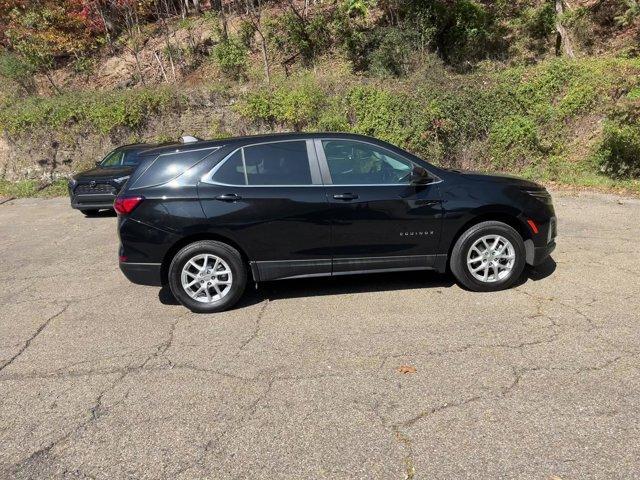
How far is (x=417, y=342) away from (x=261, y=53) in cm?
1624

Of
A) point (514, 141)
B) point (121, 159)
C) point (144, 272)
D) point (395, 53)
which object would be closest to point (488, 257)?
Answer: point (144, 272)

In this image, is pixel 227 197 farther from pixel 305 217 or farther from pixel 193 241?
pixel 305 217

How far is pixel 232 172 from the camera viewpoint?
4973 millimetres

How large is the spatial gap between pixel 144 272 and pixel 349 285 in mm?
2133

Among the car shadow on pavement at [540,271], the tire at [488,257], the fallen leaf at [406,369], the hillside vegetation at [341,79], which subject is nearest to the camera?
the fallen leaf at [406,369]

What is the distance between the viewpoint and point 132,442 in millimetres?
3082

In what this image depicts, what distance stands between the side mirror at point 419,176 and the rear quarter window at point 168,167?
6.42ft

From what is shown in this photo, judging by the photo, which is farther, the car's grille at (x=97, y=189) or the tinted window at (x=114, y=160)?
the tinted window at (x=114, y=160)

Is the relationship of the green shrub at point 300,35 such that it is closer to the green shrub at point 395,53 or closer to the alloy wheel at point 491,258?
the green shrub at point 395,53

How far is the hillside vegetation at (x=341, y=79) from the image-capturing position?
38.7 ft

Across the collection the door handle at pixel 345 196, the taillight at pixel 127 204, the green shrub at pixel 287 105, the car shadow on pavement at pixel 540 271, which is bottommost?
the car shadow on pavement at pixel 540 271

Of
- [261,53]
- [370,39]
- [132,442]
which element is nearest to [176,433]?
[132,442]

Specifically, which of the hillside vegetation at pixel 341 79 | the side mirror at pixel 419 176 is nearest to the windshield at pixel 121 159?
the hillside vegetation at pixel 341 79

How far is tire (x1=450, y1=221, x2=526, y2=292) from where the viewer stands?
5098mm
